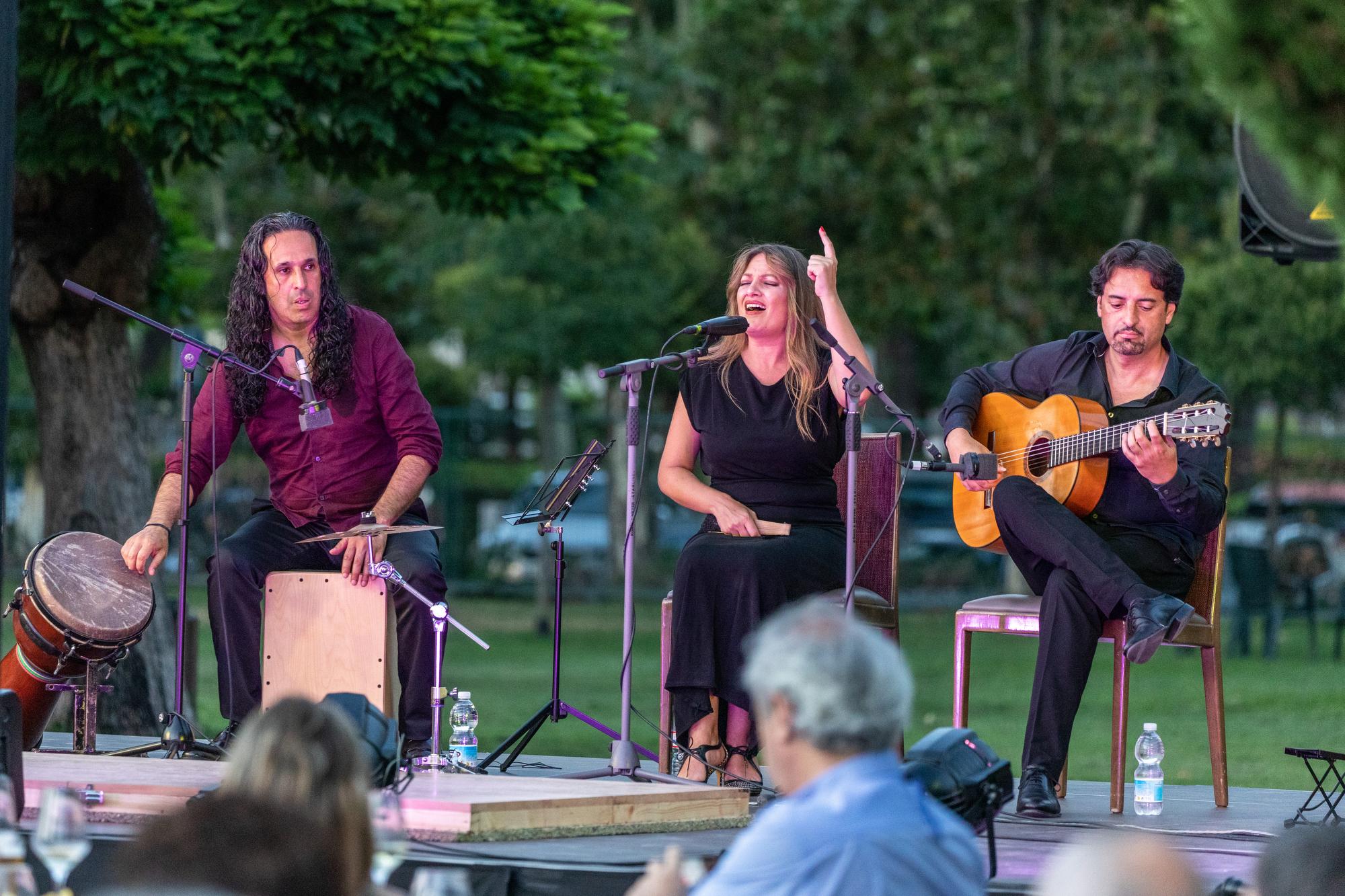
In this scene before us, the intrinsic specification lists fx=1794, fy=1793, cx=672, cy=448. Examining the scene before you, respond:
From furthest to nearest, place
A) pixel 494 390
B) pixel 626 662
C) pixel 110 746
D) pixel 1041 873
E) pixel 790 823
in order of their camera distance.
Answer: pixel 494 390
pixel 110 746
pixel 626 662
pixel 1041 873
pixel 790 823

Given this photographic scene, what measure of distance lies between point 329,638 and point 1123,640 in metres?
2.52

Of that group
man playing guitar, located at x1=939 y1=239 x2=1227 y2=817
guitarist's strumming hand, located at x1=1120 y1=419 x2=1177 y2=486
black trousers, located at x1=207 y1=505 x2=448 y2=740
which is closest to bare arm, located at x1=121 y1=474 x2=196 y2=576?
black trousers, located at x1=207 y1=505 x2=448 y2=740

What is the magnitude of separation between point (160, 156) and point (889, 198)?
1396cm

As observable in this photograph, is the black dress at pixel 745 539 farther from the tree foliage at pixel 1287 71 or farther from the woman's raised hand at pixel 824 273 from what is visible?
the tree foliage at pixel 1287 71

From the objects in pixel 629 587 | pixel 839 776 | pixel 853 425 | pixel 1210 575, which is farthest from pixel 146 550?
pixel 839 776

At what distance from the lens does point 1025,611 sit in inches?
231

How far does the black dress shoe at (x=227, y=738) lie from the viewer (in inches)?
233

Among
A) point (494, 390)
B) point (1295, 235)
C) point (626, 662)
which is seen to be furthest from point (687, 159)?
point (626, 662)

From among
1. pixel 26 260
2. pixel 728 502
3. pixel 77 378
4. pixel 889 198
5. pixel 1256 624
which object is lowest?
pixel 1256 624

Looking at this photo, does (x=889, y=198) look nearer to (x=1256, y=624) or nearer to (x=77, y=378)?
(x=1256, y=624)

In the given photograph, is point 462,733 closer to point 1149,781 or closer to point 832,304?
point 832,304

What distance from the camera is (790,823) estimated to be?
8.98 feet

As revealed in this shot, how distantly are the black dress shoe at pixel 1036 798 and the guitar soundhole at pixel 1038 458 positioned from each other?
3.44 ft

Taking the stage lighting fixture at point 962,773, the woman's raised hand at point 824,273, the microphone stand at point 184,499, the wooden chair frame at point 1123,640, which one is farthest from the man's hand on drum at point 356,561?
the stage lighting fixture at point 962,773
